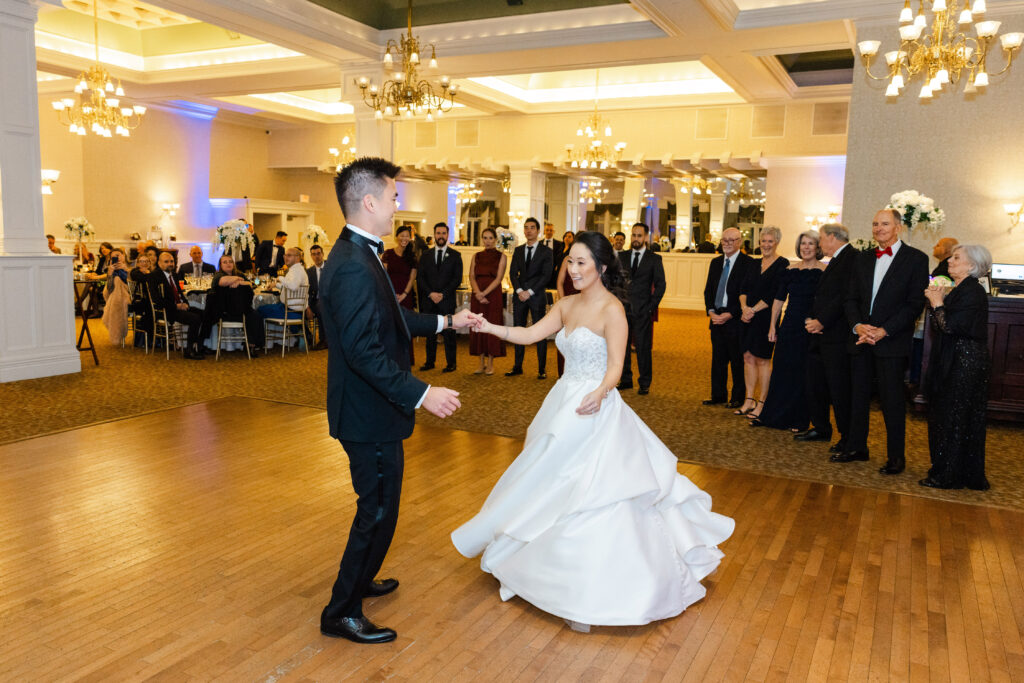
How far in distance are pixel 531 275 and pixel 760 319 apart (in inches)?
104

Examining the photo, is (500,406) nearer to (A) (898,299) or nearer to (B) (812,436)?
(B) (812,436)

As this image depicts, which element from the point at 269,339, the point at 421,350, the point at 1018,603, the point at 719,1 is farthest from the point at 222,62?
the point at 1018,603

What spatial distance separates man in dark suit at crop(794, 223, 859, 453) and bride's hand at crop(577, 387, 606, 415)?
3048 mm

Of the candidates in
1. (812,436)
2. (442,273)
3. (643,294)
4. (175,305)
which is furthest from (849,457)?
(175,305)

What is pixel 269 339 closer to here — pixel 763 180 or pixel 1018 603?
pixel 1018 603

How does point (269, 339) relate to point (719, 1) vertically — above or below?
below

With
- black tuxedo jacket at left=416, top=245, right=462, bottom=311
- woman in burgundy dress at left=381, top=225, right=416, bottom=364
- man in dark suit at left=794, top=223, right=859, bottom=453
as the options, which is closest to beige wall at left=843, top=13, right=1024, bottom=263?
man in dark suit at left=794, top=223, right=859, bottom=453

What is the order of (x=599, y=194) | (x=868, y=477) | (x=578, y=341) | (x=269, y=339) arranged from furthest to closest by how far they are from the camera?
1. (x=599, y=194)
2. (x=269, y=339)
3. (x=868, y=477)
4. (x=578, y=341)

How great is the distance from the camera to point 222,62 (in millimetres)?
12750

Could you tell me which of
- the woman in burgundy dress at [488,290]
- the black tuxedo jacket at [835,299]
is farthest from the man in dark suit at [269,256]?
the black tuxedo jacket at [835,299]

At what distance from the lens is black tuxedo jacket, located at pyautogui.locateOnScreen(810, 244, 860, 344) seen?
18.0 feet

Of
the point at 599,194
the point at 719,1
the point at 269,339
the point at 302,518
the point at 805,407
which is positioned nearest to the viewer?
the point at 302,518

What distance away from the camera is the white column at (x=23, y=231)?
7.28 m

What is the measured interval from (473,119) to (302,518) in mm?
13767
